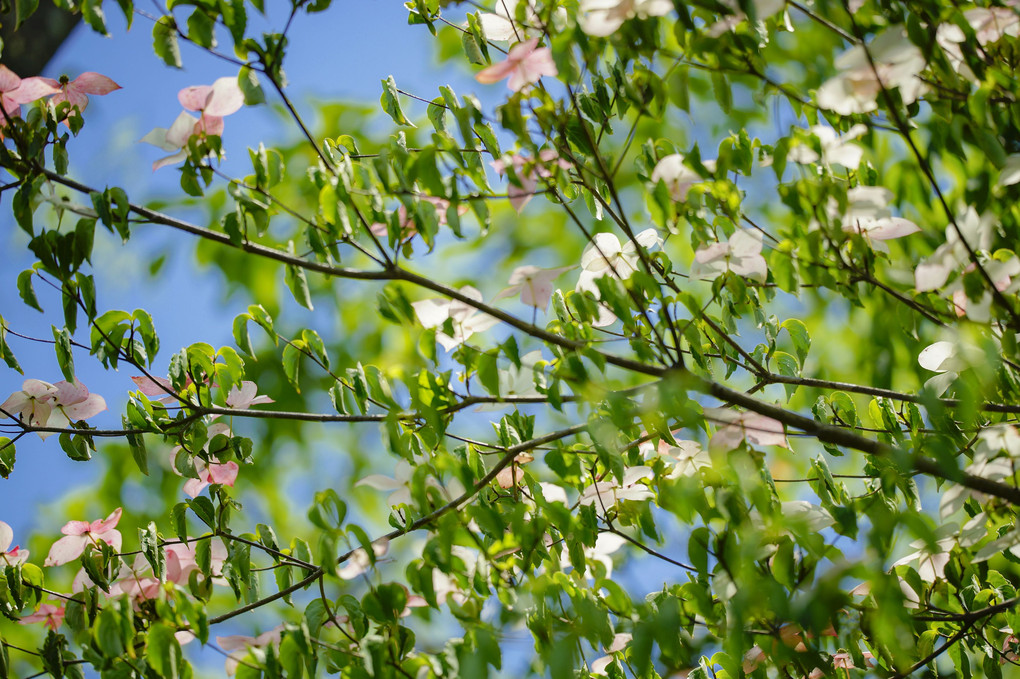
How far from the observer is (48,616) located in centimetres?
88

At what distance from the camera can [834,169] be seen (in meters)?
0.91

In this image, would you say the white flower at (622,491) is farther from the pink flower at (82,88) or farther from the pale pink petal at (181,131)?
the pink flower at (82,88)

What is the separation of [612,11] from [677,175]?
0.16 m

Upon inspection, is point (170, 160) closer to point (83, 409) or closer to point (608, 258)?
point (83, 409)

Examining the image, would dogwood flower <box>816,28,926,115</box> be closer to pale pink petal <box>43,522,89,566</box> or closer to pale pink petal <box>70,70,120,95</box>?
pale pink petal <box>70,70,120,95</box>

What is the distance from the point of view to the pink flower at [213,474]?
2.80ft

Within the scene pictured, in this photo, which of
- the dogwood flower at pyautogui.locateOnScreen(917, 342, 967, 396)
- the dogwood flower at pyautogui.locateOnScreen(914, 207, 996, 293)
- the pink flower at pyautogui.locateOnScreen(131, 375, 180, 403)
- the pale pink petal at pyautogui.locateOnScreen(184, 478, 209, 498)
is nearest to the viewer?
the dogwood flower at pyautogui.locateOnScreen(914, 207, 996, 293)

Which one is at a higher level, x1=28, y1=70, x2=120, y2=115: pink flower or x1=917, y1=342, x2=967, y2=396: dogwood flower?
x1=28, y1=70, x2=120, y2=115: pink flower

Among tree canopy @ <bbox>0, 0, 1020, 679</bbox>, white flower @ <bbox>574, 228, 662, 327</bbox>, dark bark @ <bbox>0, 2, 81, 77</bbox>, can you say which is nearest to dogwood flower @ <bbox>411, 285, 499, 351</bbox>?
tree canopy @ <bbox>0, 0, 1020, 679</bbox>

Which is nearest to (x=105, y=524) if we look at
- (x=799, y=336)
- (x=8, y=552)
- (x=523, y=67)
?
(x=8, y=552)

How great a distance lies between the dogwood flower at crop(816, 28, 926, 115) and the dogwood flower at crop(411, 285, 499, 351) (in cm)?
36

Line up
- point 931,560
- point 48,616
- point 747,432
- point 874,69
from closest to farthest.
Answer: point 874,69, point 747,432, point 931,560, point 48,616

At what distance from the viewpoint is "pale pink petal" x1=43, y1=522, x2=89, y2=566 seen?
0.83 metres

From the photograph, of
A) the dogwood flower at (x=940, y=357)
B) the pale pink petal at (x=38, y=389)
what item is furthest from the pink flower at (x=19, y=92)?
the dogwood flower at (x=940, y=357)
